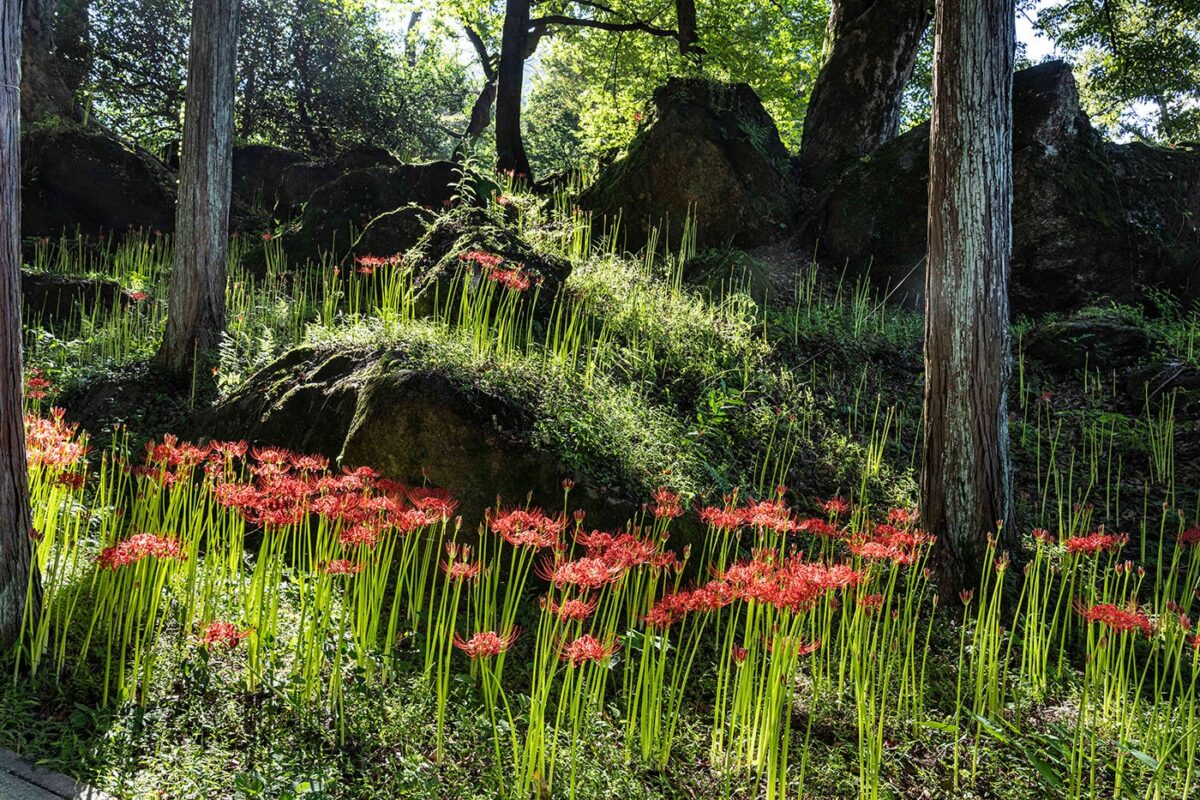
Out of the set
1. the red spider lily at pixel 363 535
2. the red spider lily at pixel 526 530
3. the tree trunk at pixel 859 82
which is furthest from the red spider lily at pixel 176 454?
the tree trunk at pixel 859 82

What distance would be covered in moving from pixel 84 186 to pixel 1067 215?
12288 millimetres

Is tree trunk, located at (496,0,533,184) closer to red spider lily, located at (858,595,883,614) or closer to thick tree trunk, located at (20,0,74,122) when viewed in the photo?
thick tree trunk, located at (20,0,74,122)

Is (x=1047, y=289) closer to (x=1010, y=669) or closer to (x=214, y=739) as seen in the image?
(x=1010, y=669)

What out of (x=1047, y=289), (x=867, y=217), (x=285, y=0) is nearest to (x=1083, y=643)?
(x=1047, y=289)

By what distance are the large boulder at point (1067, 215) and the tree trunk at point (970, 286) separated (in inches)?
171

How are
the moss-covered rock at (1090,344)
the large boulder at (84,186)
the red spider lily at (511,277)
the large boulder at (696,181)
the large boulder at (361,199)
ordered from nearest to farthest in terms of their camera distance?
the red spider lily at (511,277) → the moss-covered rock at (1090,344) → the large boulder at (696,181) → the large boulder at (361,199) → the large boulder at (84,186)

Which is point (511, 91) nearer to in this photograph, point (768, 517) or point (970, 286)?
point (970, 286)

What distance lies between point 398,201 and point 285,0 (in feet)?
26.9

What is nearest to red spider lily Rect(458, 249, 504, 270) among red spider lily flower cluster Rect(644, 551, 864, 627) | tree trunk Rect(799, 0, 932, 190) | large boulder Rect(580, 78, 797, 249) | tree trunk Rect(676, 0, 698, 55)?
red spider lily flower cluster Rect(644, 551, 864, 627)

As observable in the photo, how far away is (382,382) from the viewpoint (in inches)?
170

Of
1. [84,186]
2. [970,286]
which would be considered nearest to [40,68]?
[84,186]

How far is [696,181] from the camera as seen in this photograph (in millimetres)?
9234

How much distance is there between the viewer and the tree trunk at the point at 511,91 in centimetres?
1177

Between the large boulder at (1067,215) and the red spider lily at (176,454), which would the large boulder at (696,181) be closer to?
the large boulder at (1067,215)
